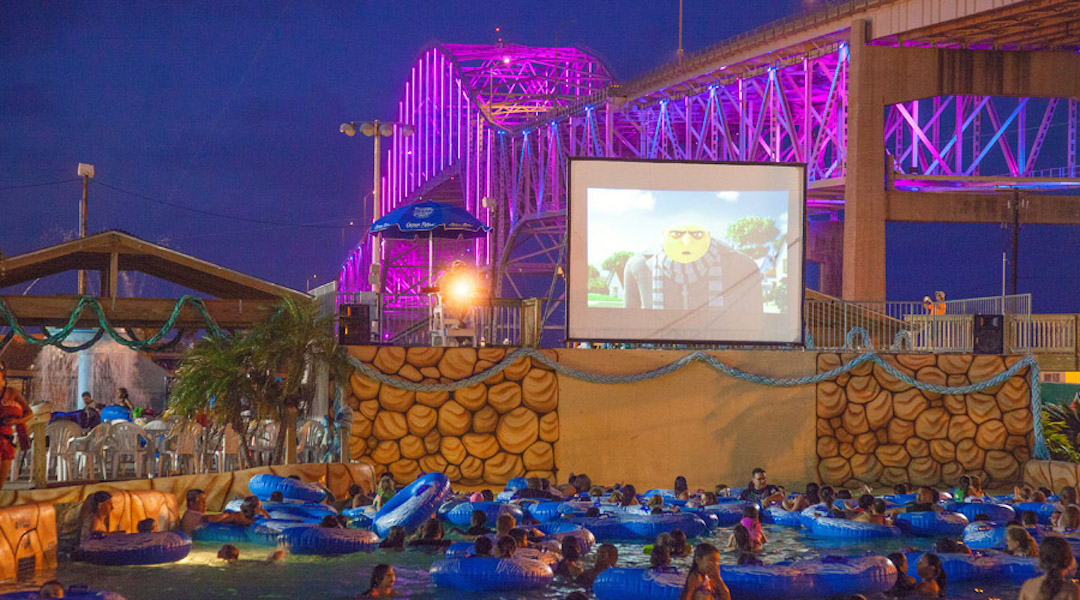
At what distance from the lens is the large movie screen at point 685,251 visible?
17.8 m

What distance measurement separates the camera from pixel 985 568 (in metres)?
11.5

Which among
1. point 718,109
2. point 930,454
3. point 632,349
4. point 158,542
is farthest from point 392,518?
point 718,109

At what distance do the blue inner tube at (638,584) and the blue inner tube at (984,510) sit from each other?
6.34 metres

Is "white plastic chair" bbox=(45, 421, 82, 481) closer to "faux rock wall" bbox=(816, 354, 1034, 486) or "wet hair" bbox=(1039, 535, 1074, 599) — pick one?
"wet hair" bbox=(1039, 535, 1074, 599)

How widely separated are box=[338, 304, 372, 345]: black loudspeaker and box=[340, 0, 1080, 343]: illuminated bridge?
1.42 metres

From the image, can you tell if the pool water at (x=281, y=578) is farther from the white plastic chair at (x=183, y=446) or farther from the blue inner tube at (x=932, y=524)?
the blue inner tube at (x=932, y=524)

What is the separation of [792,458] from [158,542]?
10.8m

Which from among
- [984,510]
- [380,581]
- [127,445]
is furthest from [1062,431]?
[127,445]

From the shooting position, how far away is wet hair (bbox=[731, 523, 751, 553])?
12742 mm

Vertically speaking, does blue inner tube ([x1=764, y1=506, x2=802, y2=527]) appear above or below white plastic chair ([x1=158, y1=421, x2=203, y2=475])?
below

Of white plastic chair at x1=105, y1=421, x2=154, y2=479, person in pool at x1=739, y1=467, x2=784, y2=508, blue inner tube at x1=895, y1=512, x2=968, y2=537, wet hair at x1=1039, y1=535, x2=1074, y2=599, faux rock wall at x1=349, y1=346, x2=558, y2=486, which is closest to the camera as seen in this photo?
wet hair at x1=1039, y1=535, x2=1074, y2=599

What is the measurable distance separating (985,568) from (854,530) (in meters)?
2.53

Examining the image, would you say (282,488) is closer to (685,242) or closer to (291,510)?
(291,510)

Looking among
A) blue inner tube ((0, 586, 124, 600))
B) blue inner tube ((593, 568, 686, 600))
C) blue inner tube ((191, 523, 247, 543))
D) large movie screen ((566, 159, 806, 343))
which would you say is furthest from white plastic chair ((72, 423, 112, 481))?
large movie screen ((566, 159, 806, 343))
